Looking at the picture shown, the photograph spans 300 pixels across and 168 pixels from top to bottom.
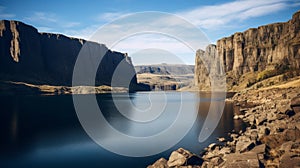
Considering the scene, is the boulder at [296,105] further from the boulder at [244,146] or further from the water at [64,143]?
the boulder at [244,146]

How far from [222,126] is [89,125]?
120ft

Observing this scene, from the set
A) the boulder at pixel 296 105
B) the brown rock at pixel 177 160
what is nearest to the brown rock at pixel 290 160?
the brown rock at pixel 177 160

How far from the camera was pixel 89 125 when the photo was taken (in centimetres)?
6775

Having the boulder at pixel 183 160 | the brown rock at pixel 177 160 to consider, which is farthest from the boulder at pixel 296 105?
the brown rock at pixel 177 160

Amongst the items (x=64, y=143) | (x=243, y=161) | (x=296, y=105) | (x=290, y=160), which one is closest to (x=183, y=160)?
(x=243, y=161)

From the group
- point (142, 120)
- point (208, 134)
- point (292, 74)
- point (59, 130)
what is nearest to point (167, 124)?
point (142, 120)

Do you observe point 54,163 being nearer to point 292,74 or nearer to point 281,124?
point 281,124

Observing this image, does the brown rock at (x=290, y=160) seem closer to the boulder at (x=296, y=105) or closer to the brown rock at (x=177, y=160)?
the brown rock at (x=177, y=160)

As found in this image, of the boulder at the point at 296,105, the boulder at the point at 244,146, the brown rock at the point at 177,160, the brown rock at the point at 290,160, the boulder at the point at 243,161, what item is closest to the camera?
the brown rock at the point at 290,160

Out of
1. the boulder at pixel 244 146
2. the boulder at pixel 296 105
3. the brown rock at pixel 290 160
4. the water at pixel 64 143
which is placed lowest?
the water at pixel 64 143

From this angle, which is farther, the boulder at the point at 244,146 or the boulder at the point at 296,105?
the boulder at the point at 296,105

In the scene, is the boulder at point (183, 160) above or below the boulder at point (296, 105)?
below

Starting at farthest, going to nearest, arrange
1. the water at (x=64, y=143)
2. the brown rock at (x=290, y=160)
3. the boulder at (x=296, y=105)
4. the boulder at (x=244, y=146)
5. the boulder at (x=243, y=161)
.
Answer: the boulder at (x=296, y=105) → the water at (x=64, y=143) → the boulder at (x=244, y=146) → the boulder at (x=243, y=161) → the brown rock at (x=290, y=160)

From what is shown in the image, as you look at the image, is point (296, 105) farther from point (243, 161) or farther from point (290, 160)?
point (243, 161)
